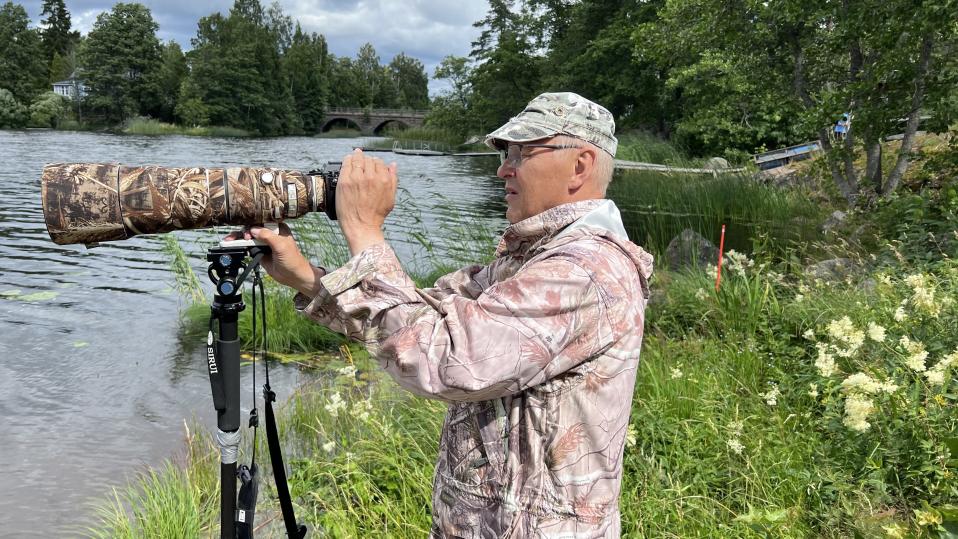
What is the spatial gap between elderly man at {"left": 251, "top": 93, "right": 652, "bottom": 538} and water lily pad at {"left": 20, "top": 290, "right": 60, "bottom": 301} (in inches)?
325

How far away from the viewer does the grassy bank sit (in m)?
2.51

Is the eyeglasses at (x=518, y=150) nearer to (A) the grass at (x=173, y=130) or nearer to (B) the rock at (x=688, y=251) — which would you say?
(B) the rock at (x=688, y=251)

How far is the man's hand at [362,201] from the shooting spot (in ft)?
4.25

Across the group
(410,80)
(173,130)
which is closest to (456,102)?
(173,130)

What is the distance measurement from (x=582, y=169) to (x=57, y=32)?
9410 centimetres

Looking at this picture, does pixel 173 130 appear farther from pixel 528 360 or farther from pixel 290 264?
pixel 528 360

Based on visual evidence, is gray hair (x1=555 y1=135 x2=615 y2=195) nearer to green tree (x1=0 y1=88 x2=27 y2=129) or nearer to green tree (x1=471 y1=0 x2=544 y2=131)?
green tree (x1=471 y1=0 x2=544 y2=131)

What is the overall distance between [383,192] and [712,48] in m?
9.89

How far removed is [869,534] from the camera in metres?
2.32

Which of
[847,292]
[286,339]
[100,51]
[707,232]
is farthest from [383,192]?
[100,51]

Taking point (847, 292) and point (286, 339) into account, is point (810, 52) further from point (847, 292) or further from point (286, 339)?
point (286, 339)

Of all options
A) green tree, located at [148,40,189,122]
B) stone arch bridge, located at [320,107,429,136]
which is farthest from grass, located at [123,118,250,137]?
stone arch bridge, located at [320,107,429,136]

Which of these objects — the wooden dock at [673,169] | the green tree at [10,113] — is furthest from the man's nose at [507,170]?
the green tree at [10,113]

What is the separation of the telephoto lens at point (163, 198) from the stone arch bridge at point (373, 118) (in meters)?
57.5
